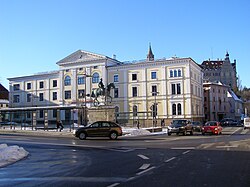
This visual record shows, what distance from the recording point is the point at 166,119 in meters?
76.1

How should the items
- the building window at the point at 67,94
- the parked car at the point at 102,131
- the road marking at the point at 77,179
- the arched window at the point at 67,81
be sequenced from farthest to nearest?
the arched window at the point at 67,81 < the building window at the point at 67,94 < the parked car at the point at 102,131 < the road marking at the point at 77,179

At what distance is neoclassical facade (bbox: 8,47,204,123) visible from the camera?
76.2 metres

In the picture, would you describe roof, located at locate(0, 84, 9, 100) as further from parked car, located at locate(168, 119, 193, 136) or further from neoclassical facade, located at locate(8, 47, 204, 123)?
parked car, located at locate(168, 119, 193, 136)

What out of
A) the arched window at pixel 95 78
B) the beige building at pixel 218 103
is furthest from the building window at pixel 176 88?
the beige building at pixel 218 103

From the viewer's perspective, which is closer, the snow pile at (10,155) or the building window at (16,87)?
the snow pile at (10,155)

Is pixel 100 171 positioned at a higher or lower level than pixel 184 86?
lower

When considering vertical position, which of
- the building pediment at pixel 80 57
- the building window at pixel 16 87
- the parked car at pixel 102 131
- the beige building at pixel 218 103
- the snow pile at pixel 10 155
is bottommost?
the snow pile at pixel 10 155

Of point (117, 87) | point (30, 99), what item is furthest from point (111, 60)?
point (30, 99)

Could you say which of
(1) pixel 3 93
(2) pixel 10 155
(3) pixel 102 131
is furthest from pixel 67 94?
(2) pixel 10 155

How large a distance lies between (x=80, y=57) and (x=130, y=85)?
52.3 feet

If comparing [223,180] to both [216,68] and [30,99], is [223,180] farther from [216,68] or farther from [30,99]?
[216,68]

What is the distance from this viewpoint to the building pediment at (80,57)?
84.9 metres

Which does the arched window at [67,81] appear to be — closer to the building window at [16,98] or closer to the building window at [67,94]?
the building window at [67,94]

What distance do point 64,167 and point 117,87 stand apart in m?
71.0
